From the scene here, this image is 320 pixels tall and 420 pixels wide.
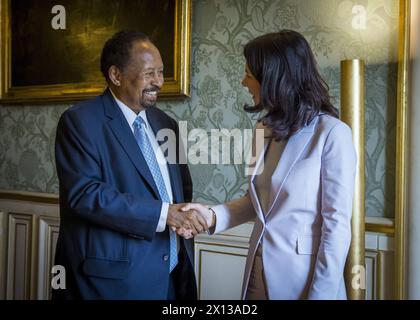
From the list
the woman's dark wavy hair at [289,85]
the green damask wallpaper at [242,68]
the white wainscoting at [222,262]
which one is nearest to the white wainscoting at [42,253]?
the white wainscoting at [222,262]

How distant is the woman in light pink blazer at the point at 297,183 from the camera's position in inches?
34.0

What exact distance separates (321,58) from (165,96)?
1.86 feet

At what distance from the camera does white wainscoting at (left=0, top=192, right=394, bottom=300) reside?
1.59 m

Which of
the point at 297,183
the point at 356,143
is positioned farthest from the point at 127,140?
the point at 356,143

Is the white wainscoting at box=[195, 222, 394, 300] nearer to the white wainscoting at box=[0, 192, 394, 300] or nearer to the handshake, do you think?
the white wainscoting at box=[0, 192, 394, 300]

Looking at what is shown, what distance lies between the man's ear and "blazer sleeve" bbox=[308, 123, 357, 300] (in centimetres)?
60

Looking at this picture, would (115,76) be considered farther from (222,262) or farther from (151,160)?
(222,262)

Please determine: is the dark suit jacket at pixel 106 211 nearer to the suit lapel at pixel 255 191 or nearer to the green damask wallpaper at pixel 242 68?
the suit lapel at pixel 255 191

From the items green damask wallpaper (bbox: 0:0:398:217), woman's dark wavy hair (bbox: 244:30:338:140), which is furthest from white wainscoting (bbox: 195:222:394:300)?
woman's dark wavy hair (bbox: 244:30:338:140)

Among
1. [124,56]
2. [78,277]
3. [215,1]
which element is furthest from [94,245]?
[215,1]

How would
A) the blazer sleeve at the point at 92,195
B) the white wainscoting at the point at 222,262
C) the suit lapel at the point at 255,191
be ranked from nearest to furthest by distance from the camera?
the suit lapel at the point at 255,191, the blazer sleeve at the point at 92,195, the white wainscoting at the point at 222,262

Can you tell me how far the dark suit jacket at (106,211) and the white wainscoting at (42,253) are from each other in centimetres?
48

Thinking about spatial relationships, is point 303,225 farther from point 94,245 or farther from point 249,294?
point 94,245

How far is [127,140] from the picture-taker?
3.67 ft
